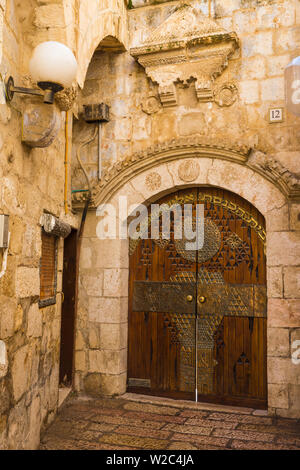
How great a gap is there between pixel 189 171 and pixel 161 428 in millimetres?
2209

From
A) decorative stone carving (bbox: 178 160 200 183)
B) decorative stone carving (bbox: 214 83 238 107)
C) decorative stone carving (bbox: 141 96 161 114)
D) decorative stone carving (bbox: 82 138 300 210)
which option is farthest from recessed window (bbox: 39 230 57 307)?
decorative stone carving (bbox: 214 83 238 107)

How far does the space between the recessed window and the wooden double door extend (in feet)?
3.20

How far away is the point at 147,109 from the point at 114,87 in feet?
1.50

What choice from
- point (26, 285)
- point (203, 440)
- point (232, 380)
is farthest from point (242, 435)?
point (26, 285)

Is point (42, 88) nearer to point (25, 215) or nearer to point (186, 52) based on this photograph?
point (25, 215)

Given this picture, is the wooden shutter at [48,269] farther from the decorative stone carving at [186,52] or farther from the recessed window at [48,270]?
the decorative stone carving at [186,52]

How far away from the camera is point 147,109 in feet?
13.9

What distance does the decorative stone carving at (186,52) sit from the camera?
395 cm

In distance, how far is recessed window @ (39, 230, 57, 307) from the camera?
10.6 feet

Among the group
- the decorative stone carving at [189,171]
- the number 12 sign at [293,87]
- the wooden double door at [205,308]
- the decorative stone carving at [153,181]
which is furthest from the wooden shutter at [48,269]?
the number 12 sign at [293,87]

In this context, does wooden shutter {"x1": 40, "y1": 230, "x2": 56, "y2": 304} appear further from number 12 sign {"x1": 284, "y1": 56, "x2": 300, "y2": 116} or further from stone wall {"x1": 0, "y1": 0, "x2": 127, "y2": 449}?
number 12 sign {"x1": 284, "y1": 56, "x2": 300, "y2": 116}

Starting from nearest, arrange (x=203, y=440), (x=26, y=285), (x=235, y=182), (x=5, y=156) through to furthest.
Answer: (x=5, y=156), (x=26, y=285), (x=203, y=440), (x=235, y=182)

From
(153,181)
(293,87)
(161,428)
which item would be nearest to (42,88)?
(153,181)

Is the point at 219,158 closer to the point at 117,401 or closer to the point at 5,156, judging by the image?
the point at 5,156
